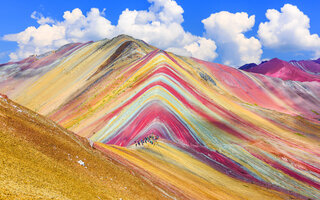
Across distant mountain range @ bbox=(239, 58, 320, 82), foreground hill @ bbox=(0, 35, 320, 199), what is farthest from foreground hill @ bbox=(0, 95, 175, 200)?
distant mountain range @ bbox=(239, 58, 320, 82)

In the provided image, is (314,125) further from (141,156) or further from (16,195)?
(16,195)

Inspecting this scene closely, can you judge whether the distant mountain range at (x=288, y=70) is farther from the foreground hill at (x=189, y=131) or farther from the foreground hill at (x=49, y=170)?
the foreground hill at (x=49, y=170)

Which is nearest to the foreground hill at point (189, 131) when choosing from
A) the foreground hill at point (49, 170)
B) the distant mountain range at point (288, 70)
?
the foreground hill at point (49, 170)

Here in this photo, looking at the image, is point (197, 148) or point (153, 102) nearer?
point (197, 148)

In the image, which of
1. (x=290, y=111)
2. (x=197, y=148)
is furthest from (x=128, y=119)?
(x=290, y=111)

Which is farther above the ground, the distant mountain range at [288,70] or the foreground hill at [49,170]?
the distant mountain range at [288,70]

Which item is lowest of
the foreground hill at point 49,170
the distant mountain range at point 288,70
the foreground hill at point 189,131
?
the foreground hill at point 49,170
